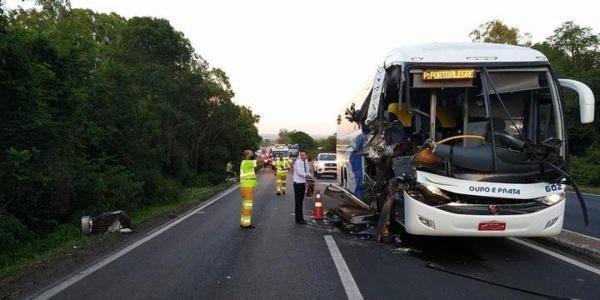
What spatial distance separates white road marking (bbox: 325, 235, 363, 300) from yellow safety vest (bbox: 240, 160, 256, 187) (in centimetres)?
268

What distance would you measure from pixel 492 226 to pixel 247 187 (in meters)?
5.63

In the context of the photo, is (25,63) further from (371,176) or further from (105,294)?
(371,176)

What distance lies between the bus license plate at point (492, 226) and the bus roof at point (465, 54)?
2.47 metres

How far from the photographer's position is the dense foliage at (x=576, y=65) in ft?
99.5

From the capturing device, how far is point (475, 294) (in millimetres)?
5953

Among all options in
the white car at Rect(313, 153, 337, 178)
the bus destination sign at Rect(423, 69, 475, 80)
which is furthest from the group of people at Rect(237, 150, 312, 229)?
the white car at Rect(313, 153, 337, 178)

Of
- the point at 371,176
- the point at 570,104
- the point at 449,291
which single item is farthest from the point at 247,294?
the point at 570,104

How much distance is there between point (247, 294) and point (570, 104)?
32668 millimetres

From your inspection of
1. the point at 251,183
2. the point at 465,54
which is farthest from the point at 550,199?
the point at 251,183

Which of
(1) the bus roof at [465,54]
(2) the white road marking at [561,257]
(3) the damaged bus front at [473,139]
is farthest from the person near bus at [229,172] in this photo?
(1) the bus roof at [465,54]

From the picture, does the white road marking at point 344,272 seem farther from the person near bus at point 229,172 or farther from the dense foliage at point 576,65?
the person near bus at point 229,172

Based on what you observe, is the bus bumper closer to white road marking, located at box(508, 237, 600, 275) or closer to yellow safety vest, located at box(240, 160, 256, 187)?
white road marking, located at box(508, 237, 600, 275)

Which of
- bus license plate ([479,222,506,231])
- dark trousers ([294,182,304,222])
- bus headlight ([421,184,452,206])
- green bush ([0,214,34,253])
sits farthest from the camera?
dark trousers ([294,182,304,222])

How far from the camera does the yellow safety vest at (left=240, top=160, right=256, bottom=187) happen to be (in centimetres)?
1164
